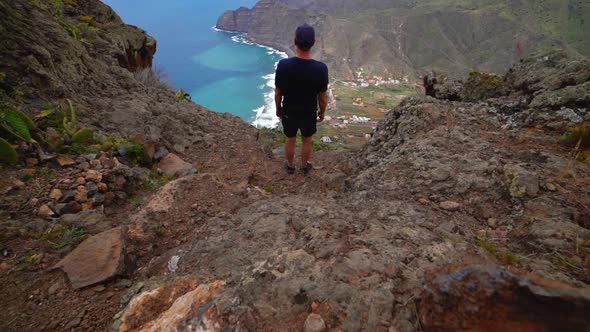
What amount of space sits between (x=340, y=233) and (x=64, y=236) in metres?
2.58

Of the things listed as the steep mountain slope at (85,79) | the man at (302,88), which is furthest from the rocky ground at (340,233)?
the man at (302,88)

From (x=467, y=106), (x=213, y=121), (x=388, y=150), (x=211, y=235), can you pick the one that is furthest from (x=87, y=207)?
(x=467, y=106)

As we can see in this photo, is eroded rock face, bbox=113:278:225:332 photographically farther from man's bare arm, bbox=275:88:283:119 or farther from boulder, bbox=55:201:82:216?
man's bare arm, bbox=275:88:283:119

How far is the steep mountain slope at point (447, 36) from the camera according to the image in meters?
95.9

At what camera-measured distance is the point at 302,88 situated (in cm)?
424

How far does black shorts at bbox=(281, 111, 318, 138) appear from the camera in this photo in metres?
4.61

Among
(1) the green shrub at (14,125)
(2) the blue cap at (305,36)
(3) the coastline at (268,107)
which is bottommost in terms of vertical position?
(3) the coastline at (268,107)

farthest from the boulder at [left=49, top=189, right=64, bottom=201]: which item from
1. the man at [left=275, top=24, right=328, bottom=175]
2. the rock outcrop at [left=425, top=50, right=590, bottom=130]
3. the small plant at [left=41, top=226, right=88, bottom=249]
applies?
the rock outcrop at [left=425, top=50, right=590, bottom=130]

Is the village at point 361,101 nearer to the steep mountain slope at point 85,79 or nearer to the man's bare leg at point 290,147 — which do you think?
the steep mountain slope at point 85,79

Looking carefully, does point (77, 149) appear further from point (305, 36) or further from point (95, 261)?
point (305, 36)

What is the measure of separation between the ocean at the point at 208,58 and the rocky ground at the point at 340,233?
2138 inches

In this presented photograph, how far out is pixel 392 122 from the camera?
5.79 metres

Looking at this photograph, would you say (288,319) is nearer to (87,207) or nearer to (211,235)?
(211,235)

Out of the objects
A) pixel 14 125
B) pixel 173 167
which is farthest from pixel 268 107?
pixel 14 125
